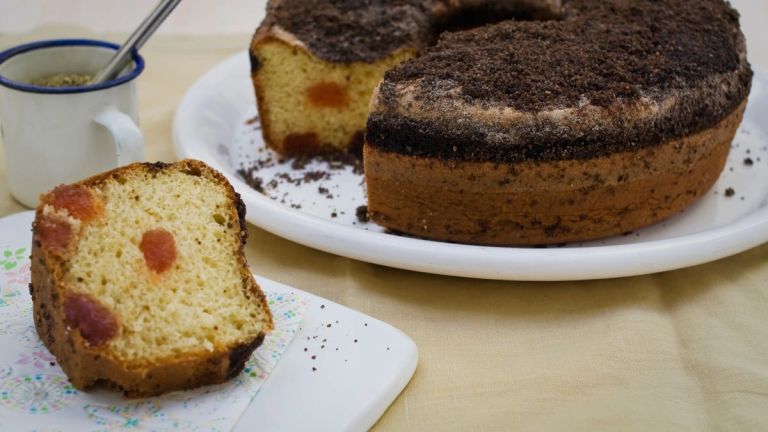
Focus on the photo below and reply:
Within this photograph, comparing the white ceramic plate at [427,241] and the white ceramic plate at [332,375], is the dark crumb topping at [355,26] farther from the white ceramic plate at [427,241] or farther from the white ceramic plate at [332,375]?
the white ceramic plate at [332,375]

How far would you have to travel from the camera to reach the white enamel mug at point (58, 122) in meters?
2.79

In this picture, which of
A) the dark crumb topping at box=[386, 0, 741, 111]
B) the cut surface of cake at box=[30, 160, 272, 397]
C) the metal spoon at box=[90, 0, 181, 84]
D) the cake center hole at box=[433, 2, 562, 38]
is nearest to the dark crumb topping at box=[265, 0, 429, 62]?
the cake center hole at box=[433, 2, 562, 38]

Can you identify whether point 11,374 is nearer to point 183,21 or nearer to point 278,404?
point 278,404

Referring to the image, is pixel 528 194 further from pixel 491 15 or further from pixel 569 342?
pixel 491 15

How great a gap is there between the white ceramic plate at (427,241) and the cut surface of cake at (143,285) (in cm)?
44

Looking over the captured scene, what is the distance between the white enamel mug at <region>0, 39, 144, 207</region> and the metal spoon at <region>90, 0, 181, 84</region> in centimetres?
4

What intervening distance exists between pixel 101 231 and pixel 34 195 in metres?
0.99

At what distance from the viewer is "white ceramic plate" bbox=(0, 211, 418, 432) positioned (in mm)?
1971

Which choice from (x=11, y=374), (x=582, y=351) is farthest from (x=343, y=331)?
(x=11, y=374)

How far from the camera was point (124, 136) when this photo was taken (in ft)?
9.14

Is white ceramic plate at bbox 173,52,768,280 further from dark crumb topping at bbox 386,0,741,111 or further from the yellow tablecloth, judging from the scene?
dark crumb topping at bbox 386,0,741,111

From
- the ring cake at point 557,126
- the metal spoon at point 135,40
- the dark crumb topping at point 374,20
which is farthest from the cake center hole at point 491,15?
the metal spoon at point 135,40

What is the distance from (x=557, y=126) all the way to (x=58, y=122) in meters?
1.58

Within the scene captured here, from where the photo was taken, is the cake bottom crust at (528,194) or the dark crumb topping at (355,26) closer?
the cake bottom crust at (528,194)
